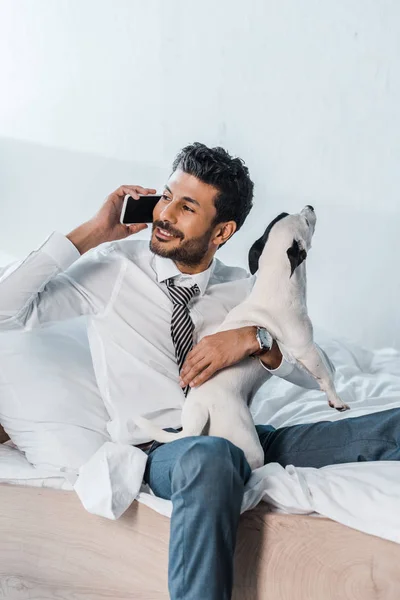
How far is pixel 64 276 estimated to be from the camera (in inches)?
61.8

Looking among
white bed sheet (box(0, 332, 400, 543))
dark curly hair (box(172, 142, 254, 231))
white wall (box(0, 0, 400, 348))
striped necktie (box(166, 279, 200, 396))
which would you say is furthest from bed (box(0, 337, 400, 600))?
white wall (box(0, 0, 400, 348))

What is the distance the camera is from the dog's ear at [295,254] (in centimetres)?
142

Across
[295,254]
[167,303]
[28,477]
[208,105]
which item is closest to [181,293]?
[167,303]

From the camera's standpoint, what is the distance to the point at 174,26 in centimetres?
294

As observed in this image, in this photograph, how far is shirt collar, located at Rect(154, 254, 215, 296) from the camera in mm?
1553

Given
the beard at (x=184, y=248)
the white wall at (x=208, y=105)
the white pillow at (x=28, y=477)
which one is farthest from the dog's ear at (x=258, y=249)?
the white wall at (x=208, y=105)

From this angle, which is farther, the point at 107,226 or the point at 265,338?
the point at 107,226

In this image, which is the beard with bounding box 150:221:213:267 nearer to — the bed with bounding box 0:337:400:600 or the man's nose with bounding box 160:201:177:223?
the man's nose with bounding box 160:201:177:223

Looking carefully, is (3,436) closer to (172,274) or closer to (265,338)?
(172,274)

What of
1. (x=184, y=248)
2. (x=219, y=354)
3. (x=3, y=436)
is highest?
(x=184, y=248)

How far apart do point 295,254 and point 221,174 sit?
0.23 metres

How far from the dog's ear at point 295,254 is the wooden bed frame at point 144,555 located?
0.39 metres

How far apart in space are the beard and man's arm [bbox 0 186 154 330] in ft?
0.32

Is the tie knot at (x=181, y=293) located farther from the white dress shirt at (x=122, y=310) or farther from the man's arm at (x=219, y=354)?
the man's arm at (x=219, y=354)
